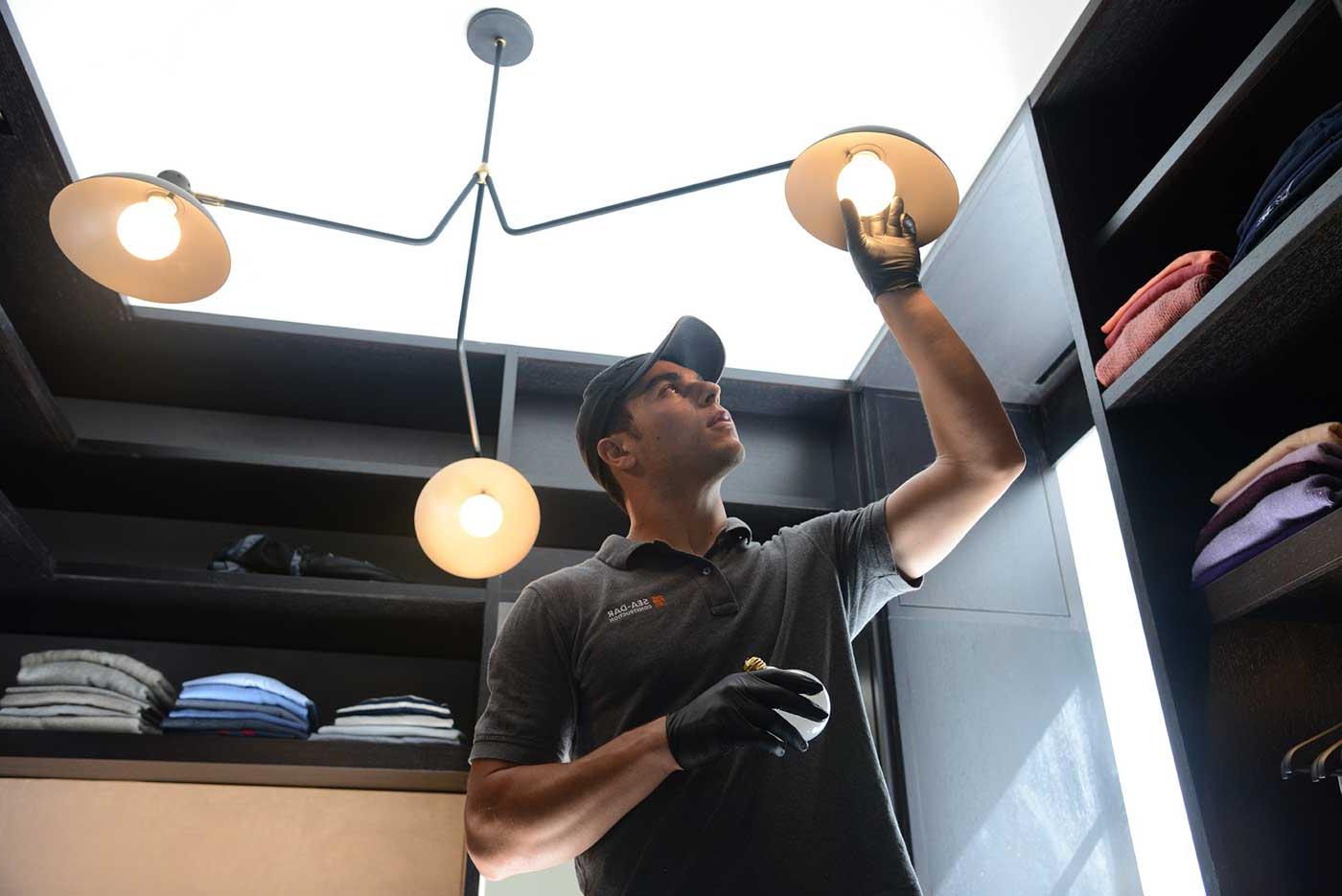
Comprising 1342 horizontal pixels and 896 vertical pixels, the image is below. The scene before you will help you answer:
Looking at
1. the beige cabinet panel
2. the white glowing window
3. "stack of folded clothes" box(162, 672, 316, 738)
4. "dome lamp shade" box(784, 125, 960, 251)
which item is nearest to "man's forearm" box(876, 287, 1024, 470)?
"dome lamp shade" box(784, 125, 960, 251)

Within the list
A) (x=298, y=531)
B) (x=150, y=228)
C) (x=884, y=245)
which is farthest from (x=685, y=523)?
(x=298, y=531)

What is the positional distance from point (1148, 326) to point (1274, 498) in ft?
1.05

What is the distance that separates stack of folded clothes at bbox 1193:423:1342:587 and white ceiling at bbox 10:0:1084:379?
929 millimetres

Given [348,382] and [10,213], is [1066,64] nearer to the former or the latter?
[348,382]

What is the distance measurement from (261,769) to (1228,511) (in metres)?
1.82

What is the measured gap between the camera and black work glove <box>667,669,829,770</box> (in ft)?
3.40

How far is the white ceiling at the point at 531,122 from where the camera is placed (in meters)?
2.02

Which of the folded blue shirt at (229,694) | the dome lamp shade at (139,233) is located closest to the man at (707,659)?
the dome lamp shade at (139,233)

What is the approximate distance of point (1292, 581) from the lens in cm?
138

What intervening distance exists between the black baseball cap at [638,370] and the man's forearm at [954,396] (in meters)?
0.41

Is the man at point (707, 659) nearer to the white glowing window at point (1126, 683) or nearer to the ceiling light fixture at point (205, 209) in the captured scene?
the ceiling light fixture at point (205, 209)

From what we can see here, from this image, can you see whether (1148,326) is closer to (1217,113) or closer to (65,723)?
(1217,113)

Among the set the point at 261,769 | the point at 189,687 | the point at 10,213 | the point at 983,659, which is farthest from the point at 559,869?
the point at 10,213

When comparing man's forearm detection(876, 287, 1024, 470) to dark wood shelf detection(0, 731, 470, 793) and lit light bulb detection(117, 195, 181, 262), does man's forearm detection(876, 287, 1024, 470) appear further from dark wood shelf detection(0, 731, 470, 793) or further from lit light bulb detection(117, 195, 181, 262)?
dark wood shelf detection(0, 731, 470, 793)
